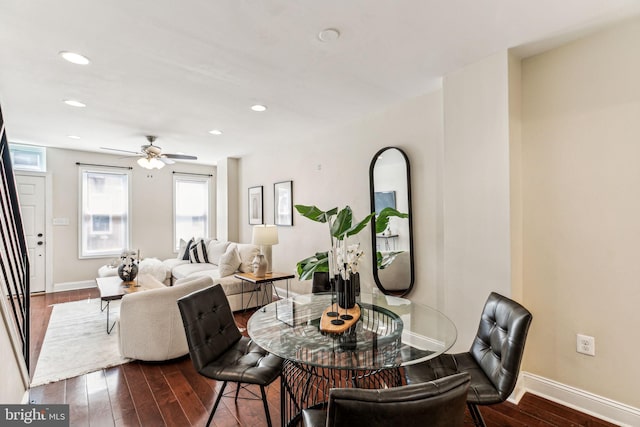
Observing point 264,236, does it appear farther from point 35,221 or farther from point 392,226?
A: point 35,221

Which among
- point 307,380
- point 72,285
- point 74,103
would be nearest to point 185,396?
point 307,380

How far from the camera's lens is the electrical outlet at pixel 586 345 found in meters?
2.14

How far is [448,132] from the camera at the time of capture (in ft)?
8.74

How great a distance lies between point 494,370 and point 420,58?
2192 mm

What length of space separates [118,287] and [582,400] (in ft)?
15.6

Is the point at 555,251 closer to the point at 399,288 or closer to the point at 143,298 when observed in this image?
the point at 399,288

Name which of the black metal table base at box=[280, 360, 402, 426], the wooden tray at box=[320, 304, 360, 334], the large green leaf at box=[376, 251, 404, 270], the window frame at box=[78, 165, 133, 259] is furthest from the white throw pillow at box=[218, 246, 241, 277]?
the window frame at box=[78, 165, 133, 259]

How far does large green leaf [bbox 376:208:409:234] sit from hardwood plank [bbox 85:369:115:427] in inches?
107

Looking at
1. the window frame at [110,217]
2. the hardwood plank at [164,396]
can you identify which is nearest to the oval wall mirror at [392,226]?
the hardwood plank at [164,396]

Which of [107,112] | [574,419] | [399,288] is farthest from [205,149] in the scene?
[574,419]

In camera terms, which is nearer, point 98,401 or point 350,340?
point 350,340

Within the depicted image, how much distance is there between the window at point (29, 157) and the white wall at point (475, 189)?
659 centimetres

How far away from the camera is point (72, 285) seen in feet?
18.7

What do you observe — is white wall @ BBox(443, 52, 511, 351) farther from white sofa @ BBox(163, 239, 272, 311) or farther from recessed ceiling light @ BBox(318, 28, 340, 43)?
white sofa @ BBox(163, 239, 272, 311)
